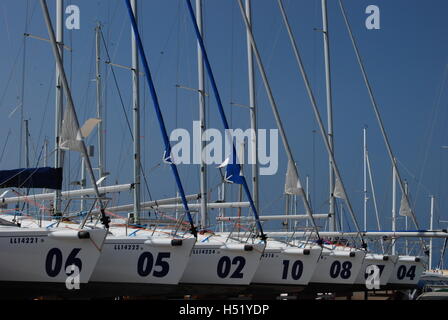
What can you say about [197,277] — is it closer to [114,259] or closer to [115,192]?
[114,259]

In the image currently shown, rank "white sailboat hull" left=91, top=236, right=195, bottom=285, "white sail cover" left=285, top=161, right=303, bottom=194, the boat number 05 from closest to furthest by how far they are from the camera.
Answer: "white sailboat hull" left=91, top=236, right=195, bottom=285 < the boat number 05 < "white sail cover" left=285, top=161, right=303, bottom=194

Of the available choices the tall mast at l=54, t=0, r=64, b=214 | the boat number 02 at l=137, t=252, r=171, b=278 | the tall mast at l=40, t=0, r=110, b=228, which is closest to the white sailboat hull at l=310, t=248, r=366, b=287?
the boat number 02 at l=137, t=252, r=171, b=278

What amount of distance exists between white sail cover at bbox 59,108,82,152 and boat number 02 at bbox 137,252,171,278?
2880mm

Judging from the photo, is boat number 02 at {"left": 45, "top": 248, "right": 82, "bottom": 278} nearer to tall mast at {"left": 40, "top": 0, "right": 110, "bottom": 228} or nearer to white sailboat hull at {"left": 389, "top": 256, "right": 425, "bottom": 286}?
tall mast at {"left": 40, "top": 0, "right": 110, "bottom": 228}

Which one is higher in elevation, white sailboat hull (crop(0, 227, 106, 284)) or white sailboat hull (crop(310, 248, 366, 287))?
white sailboat hull (crop(0, 227, 106, 284))

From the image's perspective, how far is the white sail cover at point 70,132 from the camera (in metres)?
16.0

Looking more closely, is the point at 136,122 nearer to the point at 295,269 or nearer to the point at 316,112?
the point at 295,269

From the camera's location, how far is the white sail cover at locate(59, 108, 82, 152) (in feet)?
52.4

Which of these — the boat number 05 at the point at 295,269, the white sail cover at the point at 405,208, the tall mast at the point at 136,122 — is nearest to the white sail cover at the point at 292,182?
the boat number 05 at the point at 295,269

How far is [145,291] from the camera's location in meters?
17.0

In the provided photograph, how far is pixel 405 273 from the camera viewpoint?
27.7 m

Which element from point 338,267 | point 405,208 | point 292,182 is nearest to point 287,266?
point 292,182

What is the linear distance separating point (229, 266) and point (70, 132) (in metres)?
5.72

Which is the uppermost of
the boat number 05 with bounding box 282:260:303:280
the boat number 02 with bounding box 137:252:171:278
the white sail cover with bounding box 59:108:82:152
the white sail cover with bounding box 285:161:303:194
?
the white sail cover with bounding box 59:108:82:152
